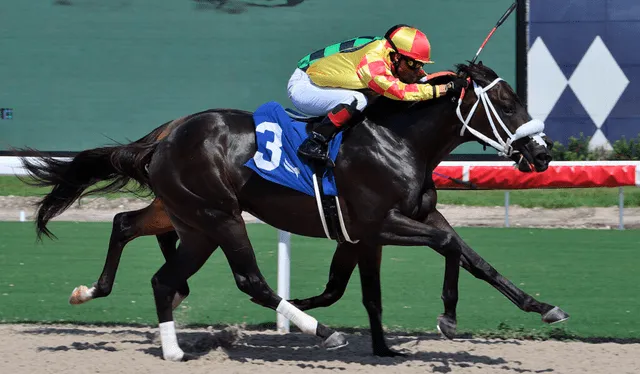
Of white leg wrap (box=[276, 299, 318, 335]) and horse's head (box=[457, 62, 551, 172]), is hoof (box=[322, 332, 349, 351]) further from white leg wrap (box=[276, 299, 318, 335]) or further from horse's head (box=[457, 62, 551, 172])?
horse's head (box=[457, 62, 551, 172])

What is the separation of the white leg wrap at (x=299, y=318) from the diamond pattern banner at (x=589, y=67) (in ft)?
28.2

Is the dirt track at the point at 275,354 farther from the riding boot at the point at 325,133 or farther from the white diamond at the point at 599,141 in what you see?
the white diamond at the point at 599,141

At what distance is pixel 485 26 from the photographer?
13781mm

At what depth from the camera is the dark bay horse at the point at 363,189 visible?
5449 millimetres

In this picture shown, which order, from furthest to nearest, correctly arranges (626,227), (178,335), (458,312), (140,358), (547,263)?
(626,227) → (547,263) → (458,312) → (178,335) → (140,358)

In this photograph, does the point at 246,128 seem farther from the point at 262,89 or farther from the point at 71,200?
the point at 262,89

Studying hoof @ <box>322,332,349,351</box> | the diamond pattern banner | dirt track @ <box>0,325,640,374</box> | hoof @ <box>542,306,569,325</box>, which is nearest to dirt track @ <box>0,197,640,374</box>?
dirt track @ <box>0,325,640,374</box>

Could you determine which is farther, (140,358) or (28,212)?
(28,212)

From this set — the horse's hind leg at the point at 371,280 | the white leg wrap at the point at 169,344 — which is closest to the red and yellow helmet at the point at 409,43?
the horse's hind leg at the point at 371,280

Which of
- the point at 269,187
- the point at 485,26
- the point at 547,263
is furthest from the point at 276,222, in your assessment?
the point at 485,26

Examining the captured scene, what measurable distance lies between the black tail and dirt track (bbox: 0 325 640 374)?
765 mm

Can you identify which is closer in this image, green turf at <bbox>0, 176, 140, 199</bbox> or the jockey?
the jockey

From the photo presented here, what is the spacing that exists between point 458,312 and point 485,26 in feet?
24.7

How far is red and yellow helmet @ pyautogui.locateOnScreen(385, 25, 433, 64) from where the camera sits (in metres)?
5.57
